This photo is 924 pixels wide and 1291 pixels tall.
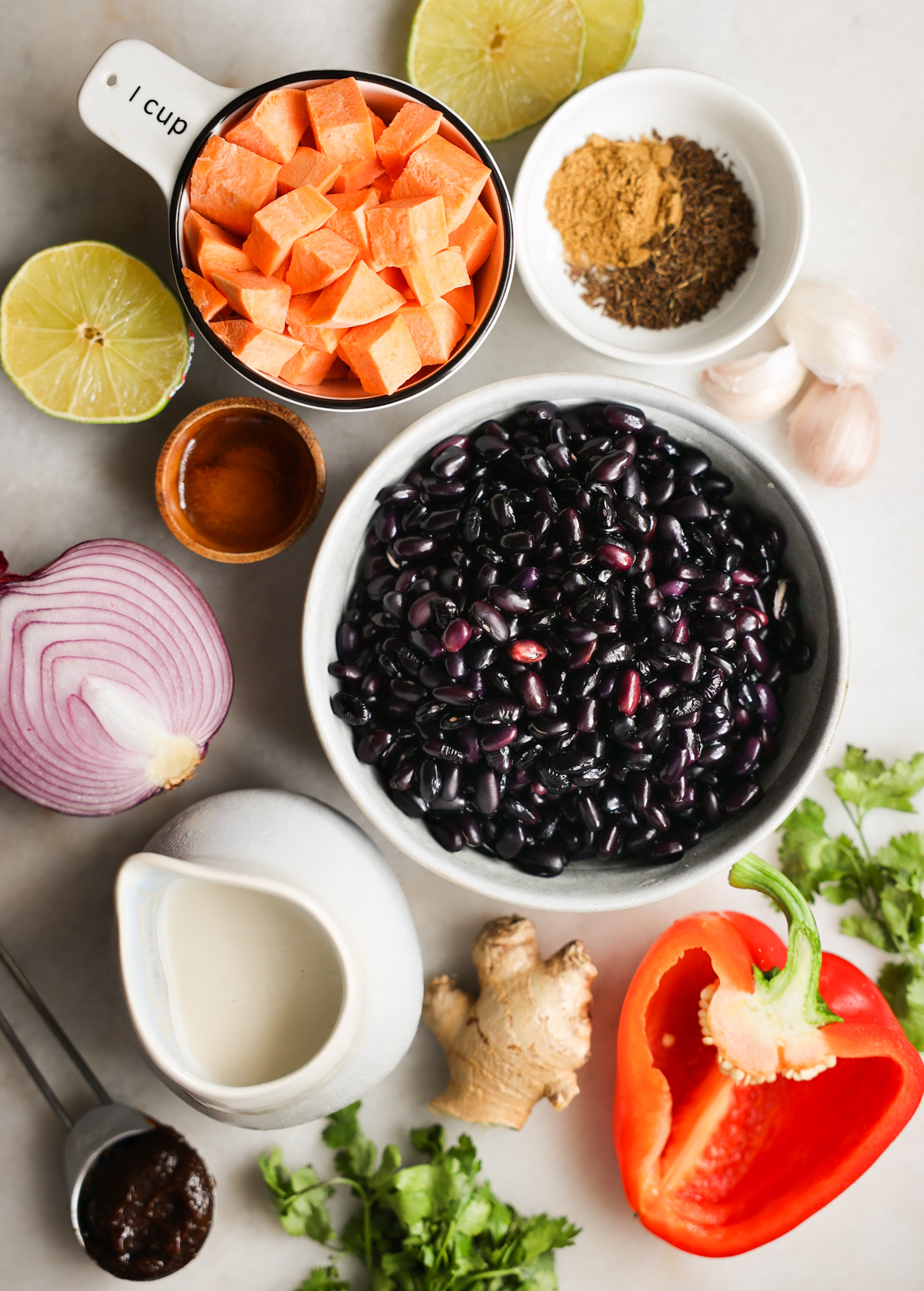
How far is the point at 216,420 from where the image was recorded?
140cm

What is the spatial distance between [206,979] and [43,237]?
129 centimetres

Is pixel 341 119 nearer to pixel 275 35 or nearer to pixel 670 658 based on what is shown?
pixel 275 35

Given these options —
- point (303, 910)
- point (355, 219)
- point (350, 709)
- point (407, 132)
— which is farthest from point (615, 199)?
point (303, 910)

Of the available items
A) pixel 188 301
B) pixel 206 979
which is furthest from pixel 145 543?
pixel 206 979

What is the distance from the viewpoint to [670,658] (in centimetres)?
117

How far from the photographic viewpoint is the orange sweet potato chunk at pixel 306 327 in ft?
4.01

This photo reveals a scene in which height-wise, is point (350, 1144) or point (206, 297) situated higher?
point (206, 297)

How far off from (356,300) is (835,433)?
2.91ft

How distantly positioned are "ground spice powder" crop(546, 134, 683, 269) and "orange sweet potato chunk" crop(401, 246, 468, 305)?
327 millimetres

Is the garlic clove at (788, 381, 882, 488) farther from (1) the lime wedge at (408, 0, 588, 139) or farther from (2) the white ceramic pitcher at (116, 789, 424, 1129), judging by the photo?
(2) the white ceramic pitcher at (116, 789, 424, 1129)

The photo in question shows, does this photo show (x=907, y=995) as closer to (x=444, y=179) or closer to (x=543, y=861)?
(x=543, y=861)

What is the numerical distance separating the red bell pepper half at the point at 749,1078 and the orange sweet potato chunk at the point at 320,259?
1.05 metres

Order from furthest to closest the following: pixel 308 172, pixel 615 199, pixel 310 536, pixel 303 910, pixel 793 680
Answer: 1. pixel 310 536
2. pixel 615 199
3. pixel 793 680
4. pixel 308 172
5. pixel 303 910


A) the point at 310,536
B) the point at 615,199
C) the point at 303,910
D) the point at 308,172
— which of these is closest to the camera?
the point at 303,910
